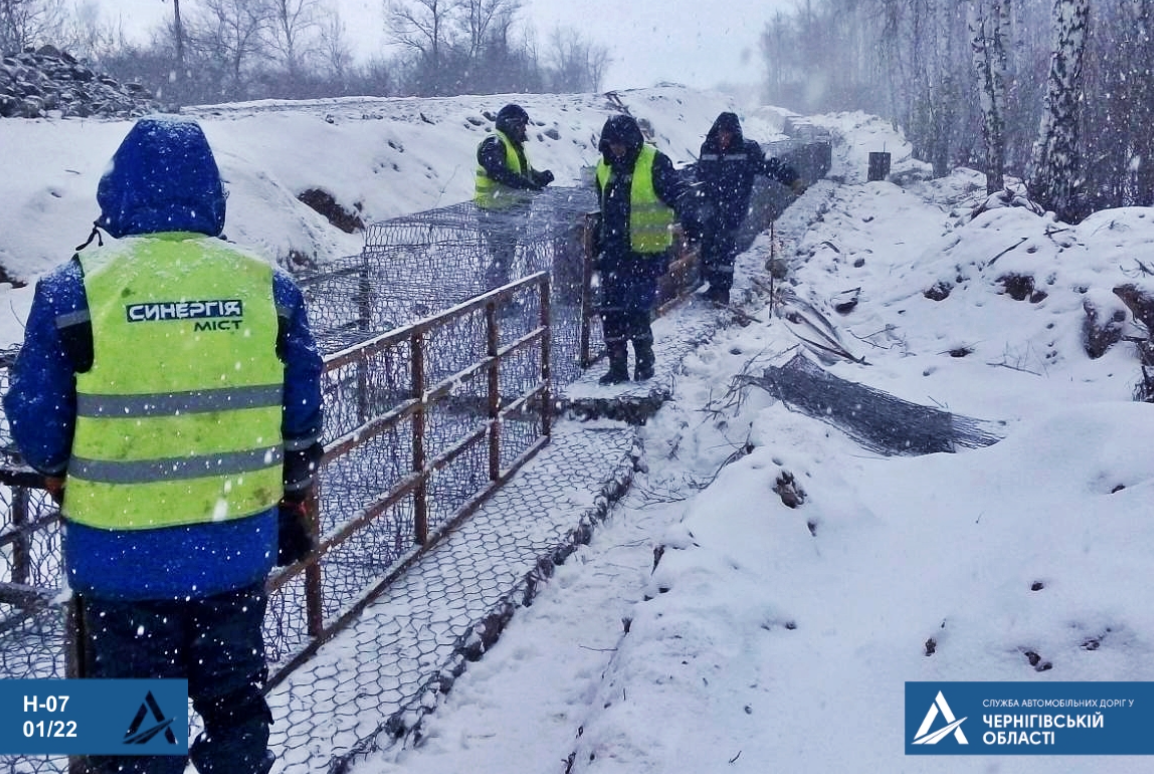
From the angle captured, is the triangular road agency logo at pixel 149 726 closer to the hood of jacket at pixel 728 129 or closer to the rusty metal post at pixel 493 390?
the rusty metal post at pixel 493 390

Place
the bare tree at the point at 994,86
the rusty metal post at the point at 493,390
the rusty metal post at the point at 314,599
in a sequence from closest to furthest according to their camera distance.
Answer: the rusty metal post at the point at 314,599
the rusty metal post at the point at 493,390
the bare tree at the point at 994,86

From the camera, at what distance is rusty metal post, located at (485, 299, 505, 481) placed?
5.63 metres

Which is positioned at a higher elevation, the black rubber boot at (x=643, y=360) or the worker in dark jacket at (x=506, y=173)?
the worker in dark jacket at (x=506, y=173)

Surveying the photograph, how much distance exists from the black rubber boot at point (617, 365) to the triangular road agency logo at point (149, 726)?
514 cm

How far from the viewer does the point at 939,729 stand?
3137 mm

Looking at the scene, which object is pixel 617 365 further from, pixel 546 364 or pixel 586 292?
pixel 546 364

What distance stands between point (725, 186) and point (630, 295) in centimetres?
293

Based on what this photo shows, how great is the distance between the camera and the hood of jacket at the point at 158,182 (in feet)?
8.32

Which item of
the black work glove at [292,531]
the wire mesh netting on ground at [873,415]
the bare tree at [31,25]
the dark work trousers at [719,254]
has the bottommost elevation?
the wire mesh netting on ground at [873,415]

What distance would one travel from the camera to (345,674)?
3959 mm

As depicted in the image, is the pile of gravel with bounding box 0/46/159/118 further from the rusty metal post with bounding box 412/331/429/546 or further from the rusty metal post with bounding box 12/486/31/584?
the rusty metal post with bounding box 12/486/31/584

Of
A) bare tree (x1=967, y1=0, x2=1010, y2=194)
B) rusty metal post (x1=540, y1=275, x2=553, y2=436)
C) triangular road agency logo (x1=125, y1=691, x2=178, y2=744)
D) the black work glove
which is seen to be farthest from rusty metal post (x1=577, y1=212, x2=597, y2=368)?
bare tree (x1=967, y1=0, x2=1010, y2=194)

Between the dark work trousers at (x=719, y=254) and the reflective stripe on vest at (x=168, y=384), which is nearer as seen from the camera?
the reflective stripe on vest at (x=168, y=384)

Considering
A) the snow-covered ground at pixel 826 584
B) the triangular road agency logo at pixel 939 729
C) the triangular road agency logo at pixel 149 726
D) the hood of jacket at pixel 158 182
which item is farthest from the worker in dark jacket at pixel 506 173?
the triangular road agency logo at pixel 149 726
